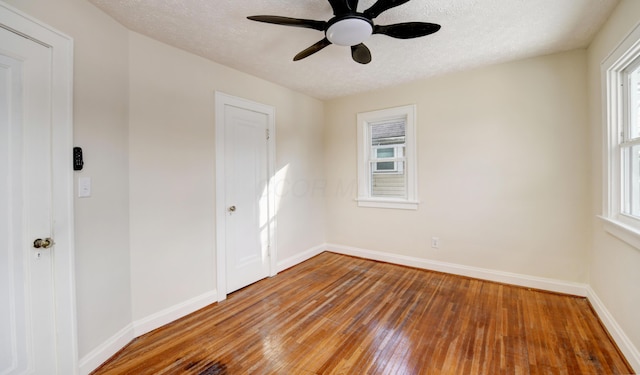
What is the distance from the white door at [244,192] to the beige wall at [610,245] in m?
3.13

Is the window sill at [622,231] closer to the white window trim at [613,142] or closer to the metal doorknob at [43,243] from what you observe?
the white window trim at [613,142]

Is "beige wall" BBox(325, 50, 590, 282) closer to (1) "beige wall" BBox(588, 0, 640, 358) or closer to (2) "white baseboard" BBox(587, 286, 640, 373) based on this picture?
(1) "beige wall" BBox(588, 0, 640, 358)

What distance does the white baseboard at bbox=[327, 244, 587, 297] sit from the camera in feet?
8.55

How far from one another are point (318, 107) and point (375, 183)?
1.55 meters

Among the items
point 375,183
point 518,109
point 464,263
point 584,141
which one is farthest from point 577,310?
point 375,183

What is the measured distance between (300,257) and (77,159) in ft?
9.10

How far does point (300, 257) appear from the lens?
3770 millimetres

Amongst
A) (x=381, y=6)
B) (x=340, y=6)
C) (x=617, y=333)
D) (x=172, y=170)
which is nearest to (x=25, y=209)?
(x=172, y=170)

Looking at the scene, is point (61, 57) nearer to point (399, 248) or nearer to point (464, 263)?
point (399, 248)

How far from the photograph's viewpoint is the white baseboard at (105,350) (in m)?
1.66

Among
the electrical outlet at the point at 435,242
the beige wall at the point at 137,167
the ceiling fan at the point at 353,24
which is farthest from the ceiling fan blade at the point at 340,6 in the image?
the electrical outlet at the point at 435,242

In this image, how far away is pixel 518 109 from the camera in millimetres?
2766

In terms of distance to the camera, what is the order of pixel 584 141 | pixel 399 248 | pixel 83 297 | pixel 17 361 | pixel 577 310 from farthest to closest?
1. pixel 399 248
2. pixel 584 141
3. pixel 577 310
4. pixel 83 297
5. pixel 17 361

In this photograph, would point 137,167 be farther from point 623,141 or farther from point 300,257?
point 623,141
